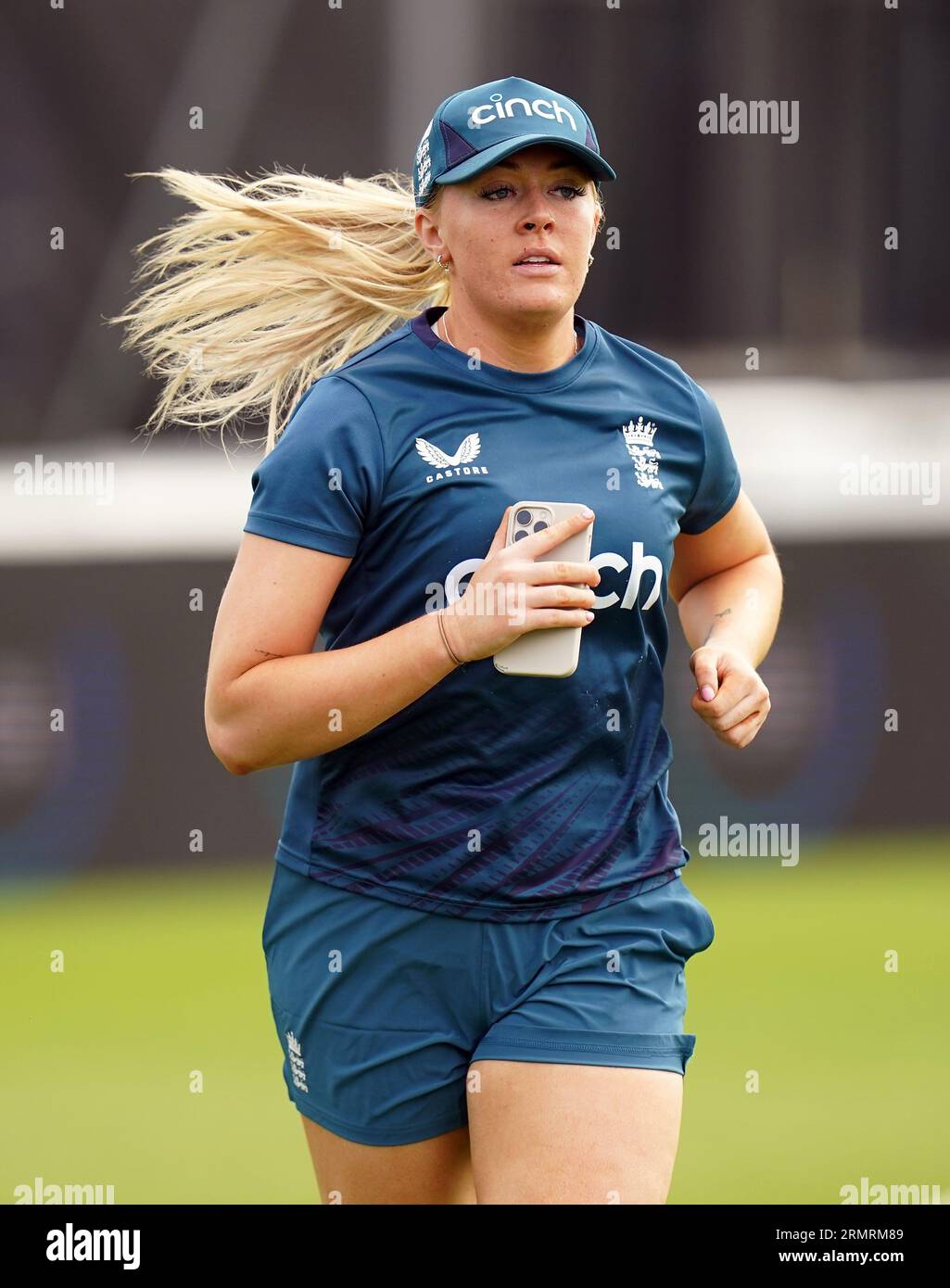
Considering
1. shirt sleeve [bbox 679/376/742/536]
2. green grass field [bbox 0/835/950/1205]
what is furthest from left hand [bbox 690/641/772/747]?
green grass field [bbox 0/835/950/1205]

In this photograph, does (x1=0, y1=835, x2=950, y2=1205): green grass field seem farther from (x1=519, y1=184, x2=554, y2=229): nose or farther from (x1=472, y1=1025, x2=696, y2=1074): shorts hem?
(x1=519, y1=184, x2=554, y2=229): nose

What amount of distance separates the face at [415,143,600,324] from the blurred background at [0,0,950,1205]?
12.2 feet

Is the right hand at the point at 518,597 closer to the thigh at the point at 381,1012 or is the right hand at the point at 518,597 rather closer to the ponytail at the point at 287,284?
the thigh at the point at 381,1012

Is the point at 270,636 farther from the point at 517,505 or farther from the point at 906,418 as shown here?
the point at 906,418

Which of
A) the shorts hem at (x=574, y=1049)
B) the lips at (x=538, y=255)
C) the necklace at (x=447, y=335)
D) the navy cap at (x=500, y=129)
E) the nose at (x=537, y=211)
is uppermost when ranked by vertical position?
the navy cap at (x=500, y=129)

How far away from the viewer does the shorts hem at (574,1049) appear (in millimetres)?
2396

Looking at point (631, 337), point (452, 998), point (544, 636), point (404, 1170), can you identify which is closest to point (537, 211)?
point (544, 636)

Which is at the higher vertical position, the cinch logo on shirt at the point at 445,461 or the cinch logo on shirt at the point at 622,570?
the cinch logo on shirt at the point at 445,461

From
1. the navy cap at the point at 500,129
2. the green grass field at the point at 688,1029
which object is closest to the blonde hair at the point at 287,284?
the navy cap at the point at 500,129

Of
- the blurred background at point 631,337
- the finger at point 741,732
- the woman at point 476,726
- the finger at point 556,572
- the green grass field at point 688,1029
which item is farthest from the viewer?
the blurred background at point 631,337

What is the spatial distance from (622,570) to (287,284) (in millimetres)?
882

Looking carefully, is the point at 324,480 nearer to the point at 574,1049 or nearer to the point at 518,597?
the point at 518,597

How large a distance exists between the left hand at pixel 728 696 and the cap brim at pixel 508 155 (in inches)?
26.6

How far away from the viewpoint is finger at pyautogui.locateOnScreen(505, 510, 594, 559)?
228 centimetres
